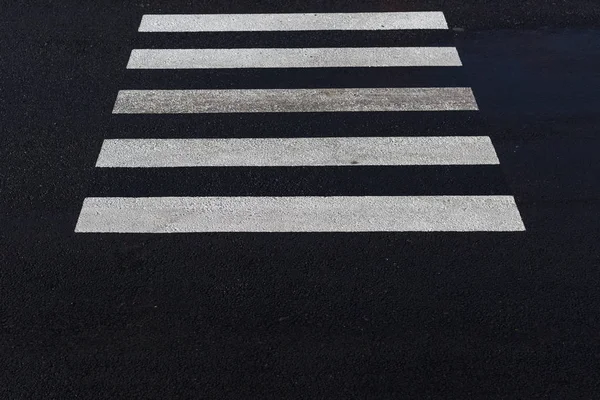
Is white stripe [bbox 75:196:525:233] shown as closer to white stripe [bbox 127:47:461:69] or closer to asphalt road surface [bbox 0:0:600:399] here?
asphalt road surface [bbox 0:0:600:399]

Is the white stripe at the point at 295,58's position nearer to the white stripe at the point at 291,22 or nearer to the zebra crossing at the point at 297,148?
the zebra crossing at the point at 297,148

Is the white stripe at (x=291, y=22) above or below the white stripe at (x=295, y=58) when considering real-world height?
above

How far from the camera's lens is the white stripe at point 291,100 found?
6844mm

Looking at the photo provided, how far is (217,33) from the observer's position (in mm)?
8039

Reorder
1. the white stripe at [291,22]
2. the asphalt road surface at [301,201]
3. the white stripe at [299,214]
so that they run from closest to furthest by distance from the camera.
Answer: the asphalt road surface at [301,201]
the white stripe at [299,214]
the white stripe at [291,22]

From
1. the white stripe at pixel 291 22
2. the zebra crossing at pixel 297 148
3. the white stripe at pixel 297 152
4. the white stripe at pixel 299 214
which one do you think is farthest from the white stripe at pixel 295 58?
the white stripe at pixel 299 214

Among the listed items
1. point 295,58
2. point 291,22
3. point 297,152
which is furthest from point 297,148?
point 291,22

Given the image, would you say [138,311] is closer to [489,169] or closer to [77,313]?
[77,313]

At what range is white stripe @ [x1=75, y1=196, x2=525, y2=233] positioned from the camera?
559 centimetres

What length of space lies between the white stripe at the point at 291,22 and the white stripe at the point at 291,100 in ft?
4.17

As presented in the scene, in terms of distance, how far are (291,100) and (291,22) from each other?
159 cm

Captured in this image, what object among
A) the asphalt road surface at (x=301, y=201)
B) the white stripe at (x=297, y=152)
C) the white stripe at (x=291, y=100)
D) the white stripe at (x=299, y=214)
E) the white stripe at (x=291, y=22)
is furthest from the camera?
the white stripe at (x=291, y=22)

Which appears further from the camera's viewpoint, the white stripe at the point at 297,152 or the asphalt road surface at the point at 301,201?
the white stripe at the point at 297,152

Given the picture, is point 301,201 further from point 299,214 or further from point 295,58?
point 295,58
